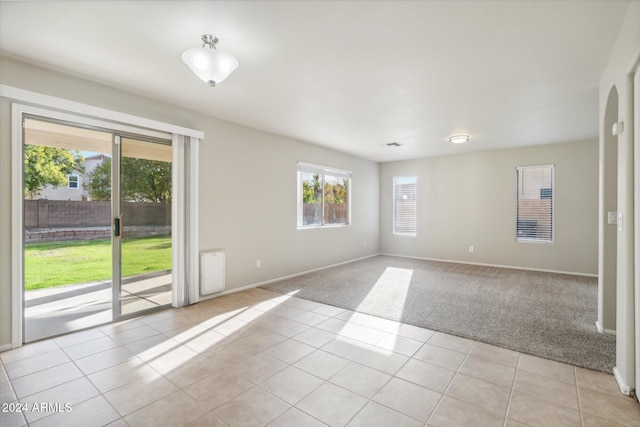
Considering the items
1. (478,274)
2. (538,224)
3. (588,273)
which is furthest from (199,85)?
(588,273)

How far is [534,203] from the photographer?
5.95m

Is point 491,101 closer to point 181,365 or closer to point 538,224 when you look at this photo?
point 538,224

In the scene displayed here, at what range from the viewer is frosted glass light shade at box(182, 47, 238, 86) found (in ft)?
7.03

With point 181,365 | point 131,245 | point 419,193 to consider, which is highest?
point 419,193

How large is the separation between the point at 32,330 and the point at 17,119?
6.65 feet

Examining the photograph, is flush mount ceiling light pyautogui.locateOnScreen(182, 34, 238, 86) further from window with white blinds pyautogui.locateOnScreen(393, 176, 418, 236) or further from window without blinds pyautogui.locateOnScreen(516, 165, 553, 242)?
window without blinds pyautogui.locateOnScreen(516, 165, 553, 242)

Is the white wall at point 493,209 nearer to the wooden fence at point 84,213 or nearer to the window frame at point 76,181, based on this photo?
the wooden fence at point 84,213

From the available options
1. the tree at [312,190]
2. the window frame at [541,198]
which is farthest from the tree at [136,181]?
the window frame at [541,198]

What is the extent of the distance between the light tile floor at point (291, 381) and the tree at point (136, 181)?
145 centimetres

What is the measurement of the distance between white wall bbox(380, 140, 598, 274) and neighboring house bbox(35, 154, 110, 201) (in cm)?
623

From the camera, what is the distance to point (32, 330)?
2963 millimetres

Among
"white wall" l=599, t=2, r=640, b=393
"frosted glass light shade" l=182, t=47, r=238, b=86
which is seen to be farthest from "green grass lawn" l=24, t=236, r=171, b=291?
"white wall" l=599, t=2, r=640, b=393

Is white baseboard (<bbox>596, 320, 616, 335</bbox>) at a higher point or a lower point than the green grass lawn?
lower

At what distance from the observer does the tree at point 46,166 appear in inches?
113
